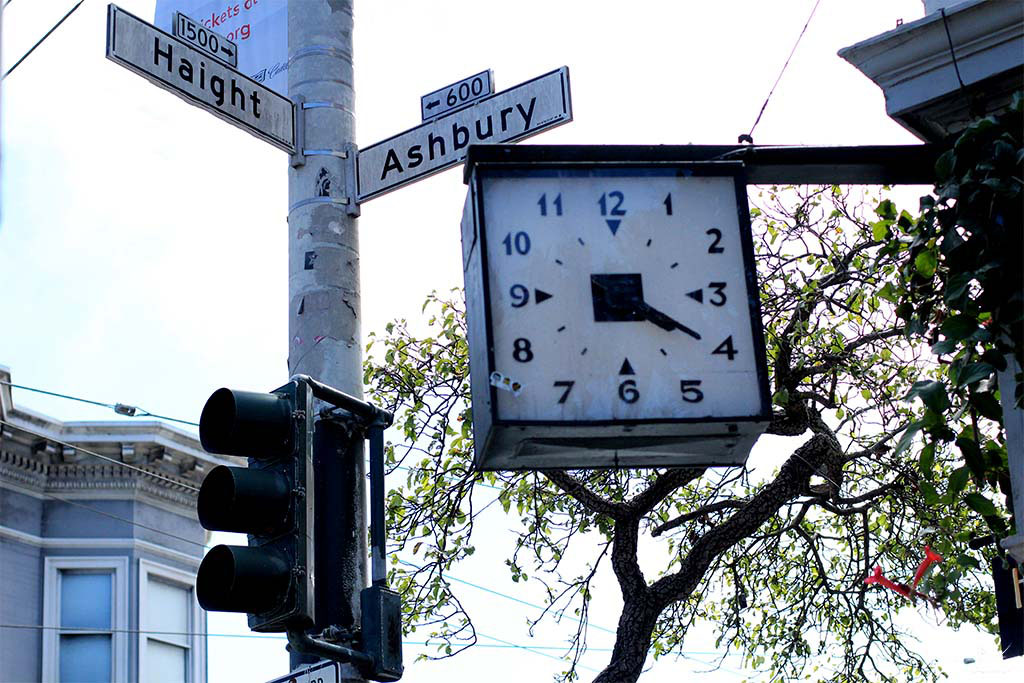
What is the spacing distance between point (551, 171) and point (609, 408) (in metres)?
0.96

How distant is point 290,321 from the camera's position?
693cm

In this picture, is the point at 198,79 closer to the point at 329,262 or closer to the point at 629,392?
the point at 329,262

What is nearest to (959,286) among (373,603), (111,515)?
(373,603)

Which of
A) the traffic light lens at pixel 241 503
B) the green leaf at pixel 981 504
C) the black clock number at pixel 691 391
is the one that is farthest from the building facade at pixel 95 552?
the black clock number at pixel 691 391

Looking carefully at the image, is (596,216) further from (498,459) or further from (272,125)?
(272,125)

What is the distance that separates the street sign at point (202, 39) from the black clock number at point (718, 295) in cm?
322

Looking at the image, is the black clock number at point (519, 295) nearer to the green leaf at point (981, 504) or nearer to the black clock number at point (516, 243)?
the black clock number at point (516, 243)

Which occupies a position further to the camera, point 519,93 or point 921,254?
point 519,93

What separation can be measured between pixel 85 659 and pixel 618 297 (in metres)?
17.2

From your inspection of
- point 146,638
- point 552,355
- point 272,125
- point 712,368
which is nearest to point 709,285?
point 712,368

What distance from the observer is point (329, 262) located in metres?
6.99

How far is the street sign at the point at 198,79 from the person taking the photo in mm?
7008

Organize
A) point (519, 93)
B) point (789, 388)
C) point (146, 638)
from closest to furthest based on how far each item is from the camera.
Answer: point (519, 93) → point (789, 388) → point (146, 638)

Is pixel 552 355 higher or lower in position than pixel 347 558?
higher
